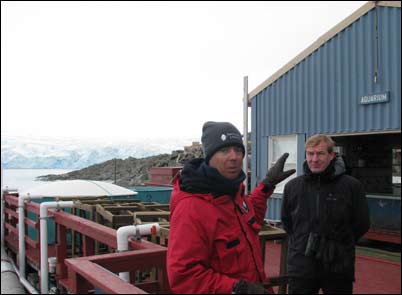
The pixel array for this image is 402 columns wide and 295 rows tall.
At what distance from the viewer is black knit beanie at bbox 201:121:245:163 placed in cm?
210

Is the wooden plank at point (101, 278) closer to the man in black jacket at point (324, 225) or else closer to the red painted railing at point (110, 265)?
the red painted railing at point (110, 265)

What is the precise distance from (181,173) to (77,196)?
423cm

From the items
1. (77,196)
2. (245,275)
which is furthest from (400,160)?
(245,275)

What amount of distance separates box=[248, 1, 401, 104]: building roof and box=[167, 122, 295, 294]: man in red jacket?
18.4 ft

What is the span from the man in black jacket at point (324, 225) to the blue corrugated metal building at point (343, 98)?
4.09 meters

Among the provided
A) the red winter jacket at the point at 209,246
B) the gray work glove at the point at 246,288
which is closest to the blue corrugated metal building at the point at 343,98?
the red winter jacket at the point at 209,246

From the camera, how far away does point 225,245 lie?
1.89 metres

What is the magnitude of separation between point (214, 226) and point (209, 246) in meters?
0.08

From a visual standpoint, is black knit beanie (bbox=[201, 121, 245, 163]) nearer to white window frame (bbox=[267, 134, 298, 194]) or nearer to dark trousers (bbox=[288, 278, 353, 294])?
dark trousers (bbox=[288, 278, 353, 294])

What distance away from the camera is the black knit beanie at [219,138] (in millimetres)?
2104

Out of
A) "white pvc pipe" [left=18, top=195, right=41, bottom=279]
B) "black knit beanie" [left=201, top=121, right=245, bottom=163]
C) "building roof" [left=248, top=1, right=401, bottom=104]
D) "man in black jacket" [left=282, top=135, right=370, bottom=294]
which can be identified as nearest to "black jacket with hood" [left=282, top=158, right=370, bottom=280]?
"man in black jacket" [left=282, top=135, right=370, bottom=294]

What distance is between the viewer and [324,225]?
302 centimetres

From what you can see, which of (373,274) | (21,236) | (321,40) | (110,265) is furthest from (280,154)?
(110,265)

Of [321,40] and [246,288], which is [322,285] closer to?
[246,288]
